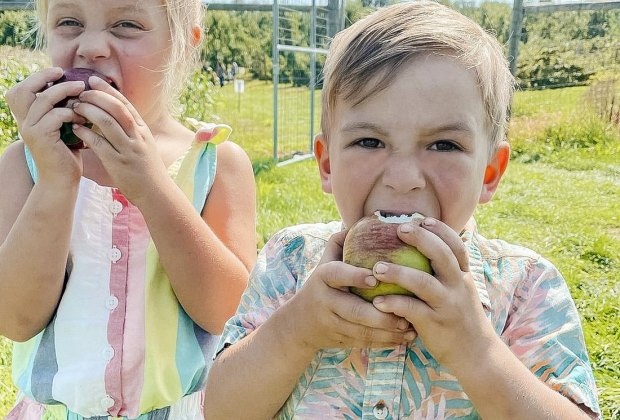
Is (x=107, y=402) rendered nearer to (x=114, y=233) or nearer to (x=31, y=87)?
(x=114, y=233)

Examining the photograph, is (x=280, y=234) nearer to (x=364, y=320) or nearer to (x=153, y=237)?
(x=153, y=237)

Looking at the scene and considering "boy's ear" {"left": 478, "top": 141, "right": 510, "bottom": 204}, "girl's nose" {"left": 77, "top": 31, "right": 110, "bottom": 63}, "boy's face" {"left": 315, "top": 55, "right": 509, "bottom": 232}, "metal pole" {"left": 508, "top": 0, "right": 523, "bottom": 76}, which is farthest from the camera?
"metal pole" {"left": 508, "top": 0, "right": 523, "bottom": 76}

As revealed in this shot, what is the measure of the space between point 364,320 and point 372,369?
0.17 metres

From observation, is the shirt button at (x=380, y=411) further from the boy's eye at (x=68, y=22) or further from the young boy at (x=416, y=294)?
the boy's eye at (x=68, y=22)

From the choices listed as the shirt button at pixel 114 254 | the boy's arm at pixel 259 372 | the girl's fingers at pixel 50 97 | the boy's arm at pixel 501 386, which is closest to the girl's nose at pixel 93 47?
the girl's fingers at pixel 50 97

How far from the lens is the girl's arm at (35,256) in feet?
4.56

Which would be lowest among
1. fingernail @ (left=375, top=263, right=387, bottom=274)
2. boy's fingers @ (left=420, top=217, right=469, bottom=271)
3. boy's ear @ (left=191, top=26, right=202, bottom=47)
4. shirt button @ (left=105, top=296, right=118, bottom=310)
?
shirt button @ (left=105, top=296, right=118, bottom=310)

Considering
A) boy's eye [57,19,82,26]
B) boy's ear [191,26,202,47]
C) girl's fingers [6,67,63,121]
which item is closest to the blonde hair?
boy's ear [191,26,202,47]

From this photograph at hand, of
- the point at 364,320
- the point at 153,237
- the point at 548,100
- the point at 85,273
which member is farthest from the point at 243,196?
the point at 548,100

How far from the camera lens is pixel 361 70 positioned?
3.83 feet

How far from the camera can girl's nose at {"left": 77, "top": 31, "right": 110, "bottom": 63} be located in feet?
4.67

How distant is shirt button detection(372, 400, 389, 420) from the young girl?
0.47 m

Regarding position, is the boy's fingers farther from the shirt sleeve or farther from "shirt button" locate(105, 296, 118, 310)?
"shirt button" locate(105, 296, 118, 310)

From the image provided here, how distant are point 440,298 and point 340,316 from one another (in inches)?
5.8
